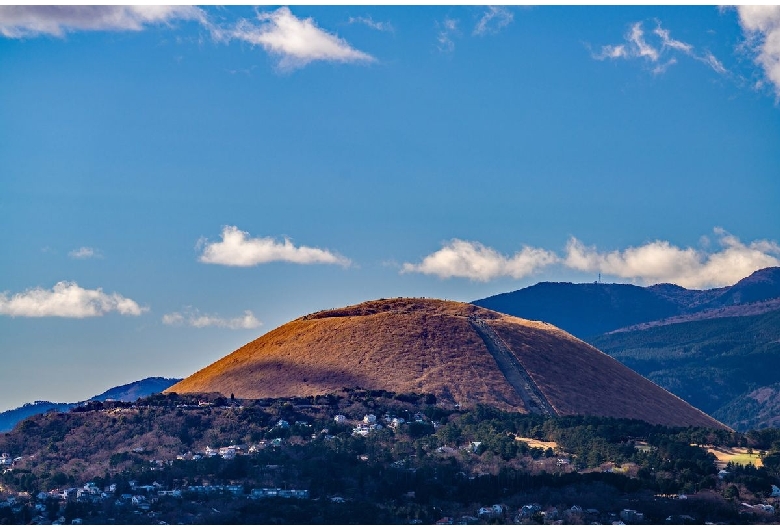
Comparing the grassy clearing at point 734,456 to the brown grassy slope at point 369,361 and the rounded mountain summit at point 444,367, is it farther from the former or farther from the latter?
the brown grassy slope at point 369,361

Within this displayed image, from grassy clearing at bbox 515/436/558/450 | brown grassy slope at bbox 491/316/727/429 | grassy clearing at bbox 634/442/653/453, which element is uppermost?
brown grassy slope at bbox 491/316/727/429

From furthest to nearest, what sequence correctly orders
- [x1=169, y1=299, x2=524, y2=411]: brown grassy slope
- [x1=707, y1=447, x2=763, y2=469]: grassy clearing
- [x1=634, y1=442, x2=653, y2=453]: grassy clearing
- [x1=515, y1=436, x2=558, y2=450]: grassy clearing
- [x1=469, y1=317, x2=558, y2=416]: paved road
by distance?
[x1=169, y1=299, x2=524, y2=411]: brown grassy slope → [x1=469, y1=317, x2=558, y2=416]: paved road → [x1=515, y1=436, x2=558, y2=450]: grassy clearing → [x1=634, y1=442, x2=653, y2=453]: grassy clearing → [x1=707, y1=447, x2=763, y2=469]: grassy clearing

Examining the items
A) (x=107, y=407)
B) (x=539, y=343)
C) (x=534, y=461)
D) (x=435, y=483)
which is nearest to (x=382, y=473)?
(x=435, y=483)

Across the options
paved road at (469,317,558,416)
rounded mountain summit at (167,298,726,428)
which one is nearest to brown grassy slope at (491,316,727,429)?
rounded mountain summit at (167,298,726,428)

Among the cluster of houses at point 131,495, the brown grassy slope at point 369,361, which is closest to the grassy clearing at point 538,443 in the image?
the brown grassy slope at point 369,361

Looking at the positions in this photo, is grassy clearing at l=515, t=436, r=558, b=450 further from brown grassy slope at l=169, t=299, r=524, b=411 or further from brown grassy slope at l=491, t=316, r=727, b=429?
brown grassy slope at l=491, t=316, r=727, b=429
